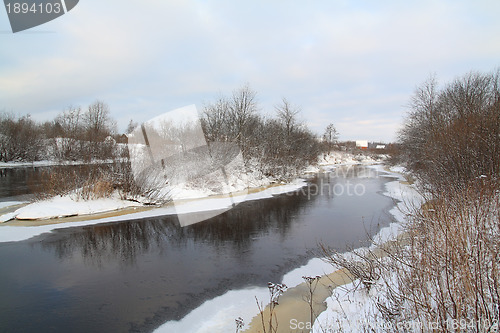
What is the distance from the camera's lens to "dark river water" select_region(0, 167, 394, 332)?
548cm

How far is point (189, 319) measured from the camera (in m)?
5.26

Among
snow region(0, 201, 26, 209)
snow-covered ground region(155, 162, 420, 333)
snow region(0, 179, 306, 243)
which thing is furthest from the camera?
snow region(0, 201, 26, 209)

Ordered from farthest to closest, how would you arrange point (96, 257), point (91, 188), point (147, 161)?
1. point (147, 161)
2. point (91, 188)
3. point (96, 257)

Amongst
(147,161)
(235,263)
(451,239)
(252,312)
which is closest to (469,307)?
(451,239)

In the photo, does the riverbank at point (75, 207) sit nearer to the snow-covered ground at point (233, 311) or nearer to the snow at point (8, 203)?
the snow at point (8, 203)

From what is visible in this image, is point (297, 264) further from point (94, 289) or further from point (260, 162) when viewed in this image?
point (260, 162)

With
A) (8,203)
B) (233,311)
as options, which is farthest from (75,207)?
(233,311)

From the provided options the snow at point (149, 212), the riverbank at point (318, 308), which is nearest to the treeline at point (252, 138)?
the snow at point (149, 212)

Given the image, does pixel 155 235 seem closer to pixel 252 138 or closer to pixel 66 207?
pixel 66 207

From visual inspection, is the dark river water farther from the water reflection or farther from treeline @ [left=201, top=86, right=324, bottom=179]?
treeline @ [left=201, top=86, right=324, bottom=179]

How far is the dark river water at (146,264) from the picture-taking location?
5484 mm

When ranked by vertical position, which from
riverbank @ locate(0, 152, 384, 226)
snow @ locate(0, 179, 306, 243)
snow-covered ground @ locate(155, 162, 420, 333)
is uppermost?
riverbank @ locate(0, 152, 384, 226)

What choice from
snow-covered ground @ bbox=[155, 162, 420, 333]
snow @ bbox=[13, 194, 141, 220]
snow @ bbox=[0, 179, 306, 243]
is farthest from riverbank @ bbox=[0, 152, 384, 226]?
snow-covered ground @ bbox=[155, 162, 420, 333]

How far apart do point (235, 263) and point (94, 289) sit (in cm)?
362
